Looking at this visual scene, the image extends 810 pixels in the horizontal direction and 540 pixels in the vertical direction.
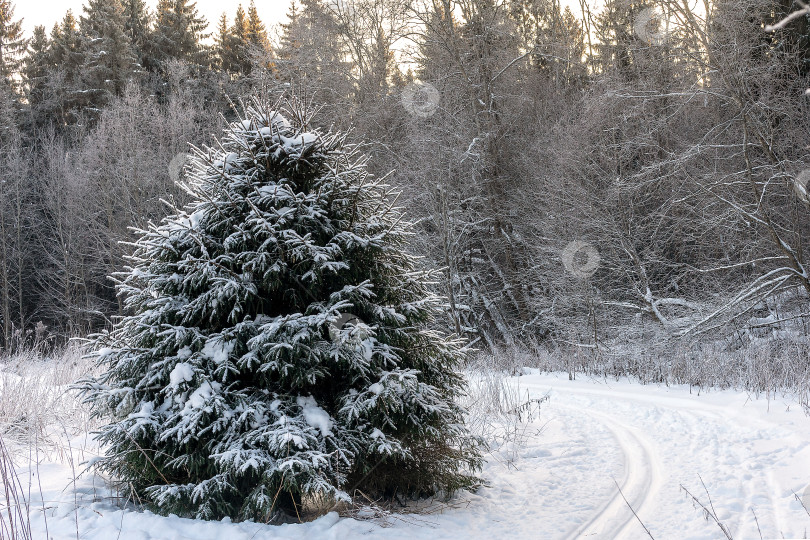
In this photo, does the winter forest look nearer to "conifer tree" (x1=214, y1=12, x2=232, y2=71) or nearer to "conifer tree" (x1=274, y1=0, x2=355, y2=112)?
"conifer tree" (x1=274, y1=0, x2=355, y2=112)

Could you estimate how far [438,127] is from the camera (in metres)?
19.8

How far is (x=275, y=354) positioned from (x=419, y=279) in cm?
158

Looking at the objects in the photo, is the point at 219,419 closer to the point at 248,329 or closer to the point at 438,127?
the point at 248,329

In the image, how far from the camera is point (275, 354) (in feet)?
12.7

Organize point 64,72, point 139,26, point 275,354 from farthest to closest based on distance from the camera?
point 139,26
point 64,72
point 275,354

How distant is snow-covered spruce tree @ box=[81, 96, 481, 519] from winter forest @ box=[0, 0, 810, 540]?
0.03 metres

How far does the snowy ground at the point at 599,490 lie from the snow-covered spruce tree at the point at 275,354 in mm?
248

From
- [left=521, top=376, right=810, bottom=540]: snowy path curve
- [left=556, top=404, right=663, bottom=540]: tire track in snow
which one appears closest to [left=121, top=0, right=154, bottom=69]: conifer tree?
[left=521, top=376, right=810, bottom=540]: snowy path curve

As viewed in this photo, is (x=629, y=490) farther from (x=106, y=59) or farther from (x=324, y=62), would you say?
(x=106, y=59)

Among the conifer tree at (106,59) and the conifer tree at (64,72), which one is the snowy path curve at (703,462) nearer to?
the conifer tree at (106,59)

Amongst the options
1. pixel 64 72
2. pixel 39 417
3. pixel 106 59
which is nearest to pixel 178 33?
pixel 106 59

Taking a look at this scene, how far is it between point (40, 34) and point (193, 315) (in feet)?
131

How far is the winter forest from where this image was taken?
3881 mm

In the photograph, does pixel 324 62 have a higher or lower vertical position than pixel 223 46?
lower
